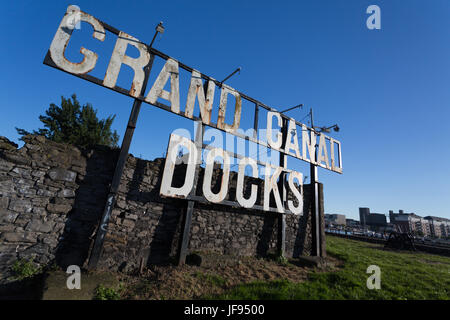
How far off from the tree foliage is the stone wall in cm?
1534

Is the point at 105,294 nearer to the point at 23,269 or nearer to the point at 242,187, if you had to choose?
the point at 23,269

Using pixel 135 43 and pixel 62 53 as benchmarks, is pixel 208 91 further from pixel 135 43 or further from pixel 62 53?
pixel 62 53

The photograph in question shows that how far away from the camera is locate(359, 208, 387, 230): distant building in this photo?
81.1m

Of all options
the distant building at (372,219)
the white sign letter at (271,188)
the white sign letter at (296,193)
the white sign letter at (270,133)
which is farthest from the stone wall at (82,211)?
the distant building at (372,219)

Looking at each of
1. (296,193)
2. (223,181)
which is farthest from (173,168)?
(296,193)

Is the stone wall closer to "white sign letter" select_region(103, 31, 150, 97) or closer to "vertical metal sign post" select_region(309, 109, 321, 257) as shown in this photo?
"white sign letter" select_region(103, 31, 150, 97)

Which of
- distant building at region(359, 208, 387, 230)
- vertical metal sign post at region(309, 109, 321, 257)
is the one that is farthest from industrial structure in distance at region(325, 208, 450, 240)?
vertical metal sign post at region(309, 109, 321, 257)

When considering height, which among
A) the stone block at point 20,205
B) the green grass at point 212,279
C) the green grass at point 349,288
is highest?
the stone block at point 20,205

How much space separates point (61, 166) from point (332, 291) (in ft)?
27.4

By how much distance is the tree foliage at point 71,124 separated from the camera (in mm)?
18672

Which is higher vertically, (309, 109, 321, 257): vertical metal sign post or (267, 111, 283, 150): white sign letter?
(267, 111, 283, 150): white sign letter

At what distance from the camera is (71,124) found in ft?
63.6

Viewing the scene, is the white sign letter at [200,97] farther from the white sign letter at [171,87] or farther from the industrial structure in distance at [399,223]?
→ the industrial structure in distance at [399,223]

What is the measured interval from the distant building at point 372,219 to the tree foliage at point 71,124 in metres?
97.9
